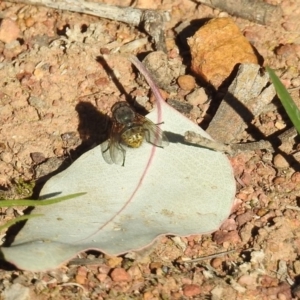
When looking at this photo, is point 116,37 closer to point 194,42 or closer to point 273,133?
point 194,42

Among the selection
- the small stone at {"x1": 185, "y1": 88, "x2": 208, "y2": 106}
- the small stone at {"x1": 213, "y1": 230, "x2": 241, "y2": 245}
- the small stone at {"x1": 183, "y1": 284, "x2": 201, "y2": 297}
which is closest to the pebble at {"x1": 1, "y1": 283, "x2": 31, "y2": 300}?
the small stone at {"x1": 183, "y1": 284, "x2": 201, "y2": 297}

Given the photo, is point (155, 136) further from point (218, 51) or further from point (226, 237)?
point (218, 51)

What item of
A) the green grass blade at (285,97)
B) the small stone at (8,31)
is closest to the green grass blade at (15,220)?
the green grass blade at (285,97)

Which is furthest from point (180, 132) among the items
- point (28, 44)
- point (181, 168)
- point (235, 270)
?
point (28, 44)

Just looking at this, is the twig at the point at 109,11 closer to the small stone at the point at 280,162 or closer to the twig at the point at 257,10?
the twig at the point at 257,10

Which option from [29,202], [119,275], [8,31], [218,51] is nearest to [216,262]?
[119,275]

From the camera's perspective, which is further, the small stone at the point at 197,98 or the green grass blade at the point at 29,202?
the small stone at the point at 197,98

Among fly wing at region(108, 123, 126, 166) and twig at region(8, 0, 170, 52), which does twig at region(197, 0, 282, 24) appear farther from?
fly wing at region(108, 123, 126, 166)
